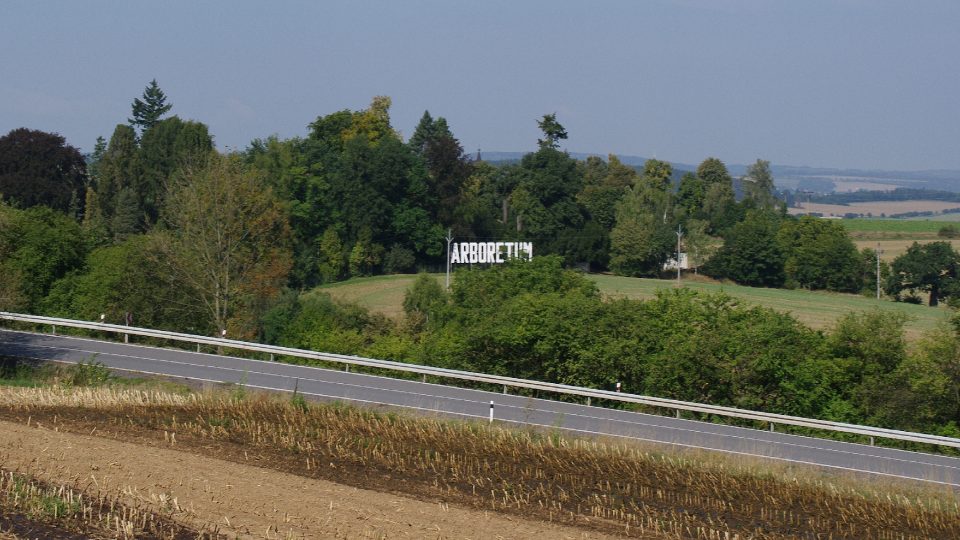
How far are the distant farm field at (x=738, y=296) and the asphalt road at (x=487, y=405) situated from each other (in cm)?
3471

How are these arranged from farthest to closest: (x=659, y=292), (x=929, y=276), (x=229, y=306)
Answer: (x=929, y=276), (x=229, y=306), (x=659, y=292)

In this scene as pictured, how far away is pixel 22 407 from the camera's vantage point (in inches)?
Answer: 931

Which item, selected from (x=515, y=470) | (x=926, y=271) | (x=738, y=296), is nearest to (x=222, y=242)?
(x=515, y=470)

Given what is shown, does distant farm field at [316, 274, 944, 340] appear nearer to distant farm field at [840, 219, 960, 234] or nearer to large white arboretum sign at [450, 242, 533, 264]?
large white arboretum sign at [450, 242, 533, 264]

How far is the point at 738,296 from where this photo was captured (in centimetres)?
8712

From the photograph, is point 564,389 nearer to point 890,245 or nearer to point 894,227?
point 890,245

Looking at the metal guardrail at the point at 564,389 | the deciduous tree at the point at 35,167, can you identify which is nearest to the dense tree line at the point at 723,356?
the metal guardrail at the point at 564,389

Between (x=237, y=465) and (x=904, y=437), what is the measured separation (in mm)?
17856

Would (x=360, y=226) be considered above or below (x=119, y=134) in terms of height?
below

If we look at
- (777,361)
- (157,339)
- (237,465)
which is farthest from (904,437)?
(157,339)

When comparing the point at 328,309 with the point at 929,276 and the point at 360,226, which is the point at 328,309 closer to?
the point at 360,226

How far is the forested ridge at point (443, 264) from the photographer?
119 ft

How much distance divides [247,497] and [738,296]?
74557 millimetres

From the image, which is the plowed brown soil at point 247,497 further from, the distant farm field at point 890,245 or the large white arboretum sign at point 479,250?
the distant farm field at point 890,245
